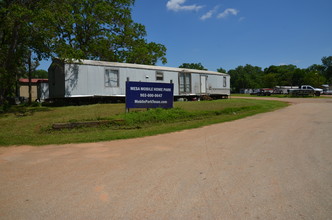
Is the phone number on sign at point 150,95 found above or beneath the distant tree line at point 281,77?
beneath

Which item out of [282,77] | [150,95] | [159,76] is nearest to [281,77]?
[282,77]

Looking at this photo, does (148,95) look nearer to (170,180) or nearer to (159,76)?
(170,180)

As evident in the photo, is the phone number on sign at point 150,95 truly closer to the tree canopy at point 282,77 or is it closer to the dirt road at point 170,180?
the dirt road at point 170,180

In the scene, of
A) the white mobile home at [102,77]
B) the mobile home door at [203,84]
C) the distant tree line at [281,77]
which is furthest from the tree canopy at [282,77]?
the white mobile home at [102,77]

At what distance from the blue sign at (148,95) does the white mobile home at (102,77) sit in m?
2.23

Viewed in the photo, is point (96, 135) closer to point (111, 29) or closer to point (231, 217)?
point (231, 217)

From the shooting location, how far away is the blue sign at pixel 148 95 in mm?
11305

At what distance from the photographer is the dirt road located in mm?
3021

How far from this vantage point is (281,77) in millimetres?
85750

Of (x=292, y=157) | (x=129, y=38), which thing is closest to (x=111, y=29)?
(x=129, y=38)

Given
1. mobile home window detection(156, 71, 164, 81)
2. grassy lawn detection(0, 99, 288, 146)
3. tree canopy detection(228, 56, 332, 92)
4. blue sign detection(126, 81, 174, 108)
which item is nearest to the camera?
grassy lawn detection(0, 99, 288, 146)

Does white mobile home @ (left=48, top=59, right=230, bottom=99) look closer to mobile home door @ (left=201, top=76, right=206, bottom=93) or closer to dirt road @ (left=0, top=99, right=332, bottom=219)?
mobile home door @ (left=201, top=76, right=206, bottom=93)

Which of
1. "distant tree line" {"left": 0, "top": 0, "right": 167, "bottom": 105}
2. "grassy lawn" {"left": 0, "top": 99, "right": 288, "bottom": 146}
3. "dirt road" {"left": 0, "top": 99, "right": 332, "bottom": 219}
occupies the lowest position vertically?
"dirt road" {"left": 0, "top": 99, "right": 332, "bottom": 219}

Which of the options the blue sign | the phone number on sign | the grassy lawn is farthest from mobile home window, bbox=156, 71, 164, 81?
the grassy lawn
